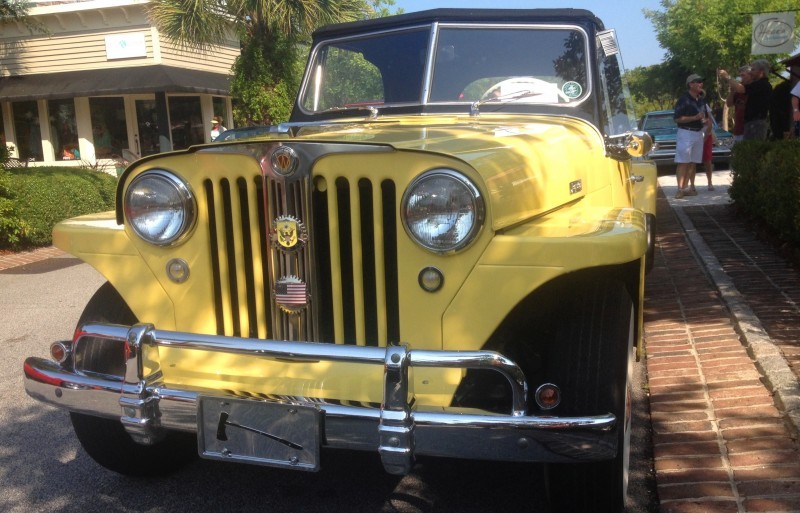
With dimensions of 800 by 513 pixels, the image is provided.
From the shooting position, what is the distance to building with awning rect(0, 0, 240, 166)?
18.2 metres

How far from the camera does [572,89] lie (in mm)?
3775

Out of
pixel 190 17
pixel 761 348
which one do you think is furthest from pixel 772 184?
pixel 190 17

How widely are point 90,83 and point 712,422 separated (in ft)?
57.2

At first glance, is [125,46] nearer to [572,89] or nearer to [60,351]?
[572,89]

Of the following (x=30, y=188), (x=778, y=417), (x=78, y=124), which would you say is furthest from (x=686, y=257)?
(x=78, y=124)

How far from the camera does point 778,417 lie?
3.22 m

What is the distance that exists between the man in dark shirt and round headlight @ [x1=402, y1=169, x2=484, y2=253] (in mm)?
8113

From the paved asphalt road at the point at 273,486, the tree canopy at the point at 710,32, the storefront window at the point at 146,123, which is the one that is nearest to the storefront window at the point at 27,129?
the storefront window at the point at 146,123

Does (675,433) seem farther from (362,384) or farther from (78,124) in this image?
(78,124)

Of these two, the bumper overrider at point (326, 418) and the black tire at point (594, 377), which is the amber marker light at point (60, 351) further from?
the black tire at point (594, 377)

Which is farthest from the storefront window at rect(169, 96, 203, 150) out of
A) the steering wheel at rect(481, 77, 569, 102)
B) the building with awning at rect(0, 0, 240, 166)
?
the steering wheel at rect(481, 77, 569, 102)

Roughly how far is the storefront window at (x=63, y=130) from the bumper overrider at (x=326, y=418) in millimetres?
18425

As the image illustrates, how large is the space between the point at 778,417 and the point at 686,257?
3493mm

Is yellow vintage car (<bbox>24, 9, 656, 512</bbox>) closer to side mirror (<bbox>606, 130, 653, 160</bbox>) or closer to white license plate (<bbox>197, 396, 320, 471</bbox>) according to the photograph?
white license plate (<bbox>197, 396, 320, 471</bbox>)
